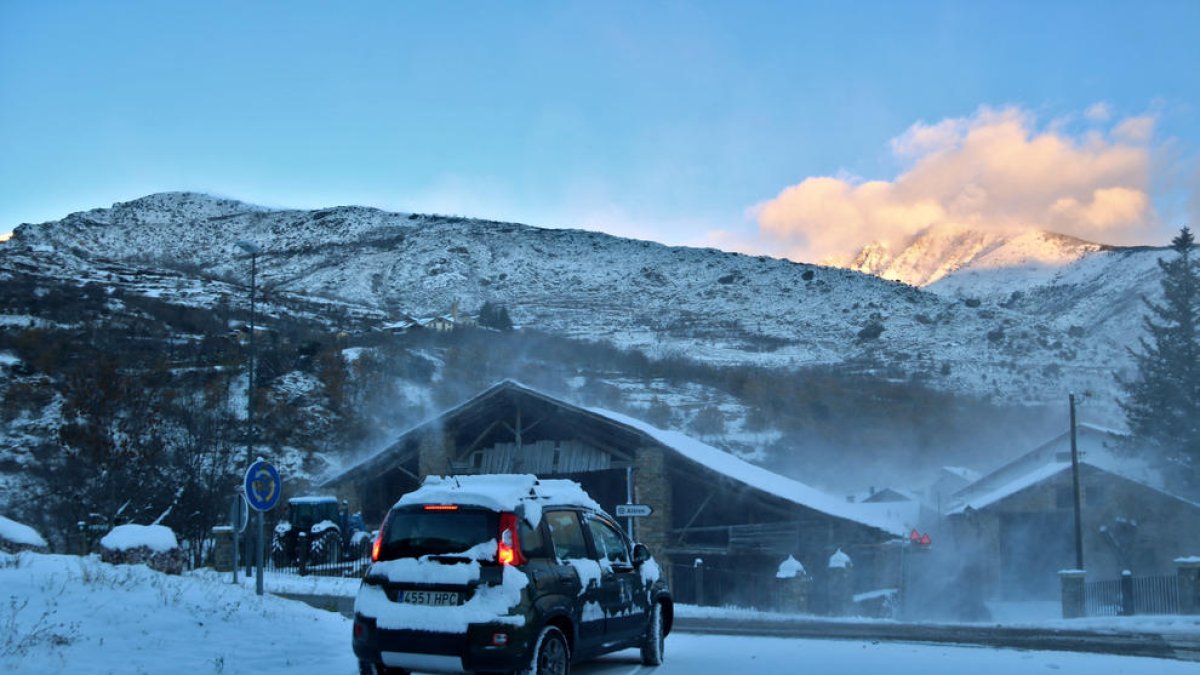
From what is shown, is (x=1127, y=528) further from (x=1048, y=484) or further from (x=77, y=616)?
(x=77, y=616)

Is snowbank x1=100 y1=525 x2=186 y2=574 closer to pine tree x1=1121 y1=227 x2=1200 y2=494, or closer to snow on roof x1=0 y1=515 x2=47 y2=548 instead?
snow on roof x1=0 y1=515 x2=47 y2=548

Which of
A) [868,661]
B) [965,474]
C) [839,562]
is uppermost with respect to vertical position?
[965,474]

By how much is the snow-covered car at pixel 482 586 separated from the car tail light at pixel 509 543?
0.01m

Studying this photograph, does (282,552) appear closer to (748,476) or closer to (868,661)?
(748,476)

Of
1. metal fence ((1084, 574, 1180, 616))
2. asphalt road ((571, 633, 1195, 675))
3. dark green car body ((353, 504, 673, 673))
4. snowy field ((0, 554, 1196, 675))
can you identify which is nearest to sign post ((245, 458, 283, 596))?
snowy field ((0, 554, 1196, 675))

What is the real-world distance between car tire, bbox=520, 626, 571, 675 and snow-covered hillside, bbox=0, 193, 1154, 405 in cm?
7927

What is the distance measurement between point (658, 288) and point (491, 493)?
111649 millimetres

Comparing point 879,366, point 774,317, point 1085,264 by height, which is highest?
point 1085,264

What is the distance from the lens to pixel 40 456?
39.3m

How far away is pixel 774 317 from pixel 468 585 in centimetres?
10299

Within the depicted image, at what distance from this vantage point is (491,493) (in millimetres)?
8664

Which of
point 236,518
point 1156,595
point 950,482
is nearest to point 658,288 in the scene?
point 950,482

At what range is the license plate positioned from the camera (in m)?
8.16

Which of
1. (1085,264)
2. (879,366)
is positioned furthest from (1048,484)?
(1085,264)
